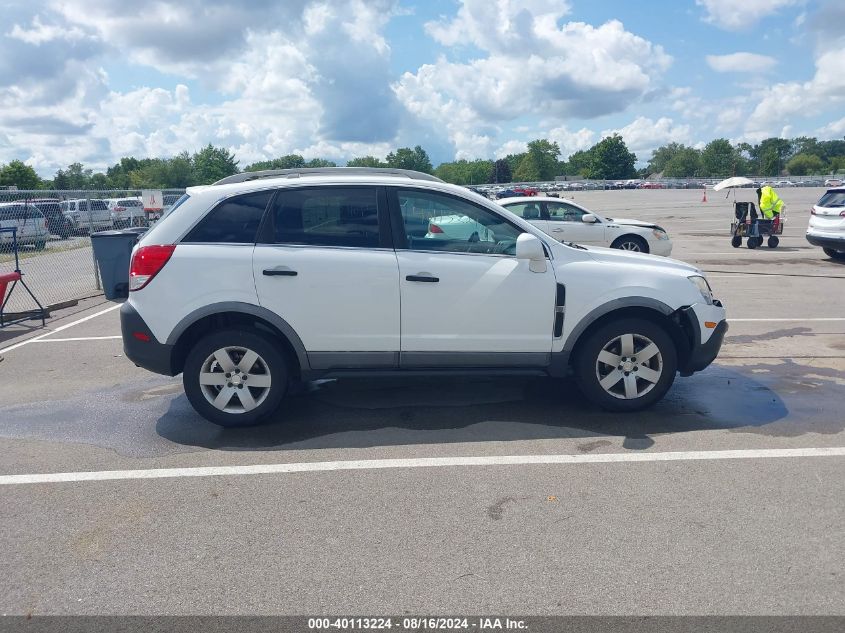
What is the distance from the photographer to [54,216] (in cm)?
1302

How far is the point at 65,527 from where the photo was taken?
153 inches

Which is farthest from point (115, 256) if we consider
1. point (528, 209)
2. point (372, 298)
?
point (528, 209)

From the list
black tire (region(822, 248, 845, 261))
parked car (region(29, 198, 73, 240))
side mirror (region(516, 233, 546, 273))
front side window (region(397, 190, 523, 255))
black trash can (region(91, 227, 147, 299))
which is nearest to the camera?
side mirror (region(516, 233, 546, 273))

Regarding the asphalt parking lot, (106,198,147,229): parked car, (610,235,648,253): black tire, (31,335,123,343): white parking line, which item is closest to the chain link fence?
(31,335,123,343): white parking line

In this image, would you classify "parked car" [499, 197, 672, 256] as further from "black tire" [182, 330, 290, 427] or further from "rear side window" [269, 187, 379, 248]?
"black tire" [182, 330, 290, 427]

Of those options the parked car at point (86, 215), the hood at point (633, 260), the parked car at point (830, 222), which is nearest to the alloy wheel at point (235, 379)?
the hood at point (633, 260)

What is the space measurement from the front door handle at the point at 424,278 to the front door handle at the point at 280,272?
85cm

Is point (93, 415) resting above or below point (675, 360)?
below

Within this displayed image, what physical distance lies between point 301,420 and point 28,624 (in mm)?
2740

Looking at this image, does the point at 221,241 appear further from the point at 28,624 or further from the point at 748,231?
the point at 748,231

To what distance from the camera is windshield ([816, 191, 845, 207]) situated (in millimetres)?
14828

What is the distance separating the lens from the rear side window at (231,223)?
5.29 m

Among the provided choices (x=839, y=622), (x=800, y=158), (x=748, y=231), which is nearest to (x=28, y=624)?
(x=839, y=622)

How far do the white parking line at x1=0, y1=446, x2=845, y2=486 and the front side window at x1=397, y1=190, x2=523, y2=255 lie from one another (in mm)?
1608
